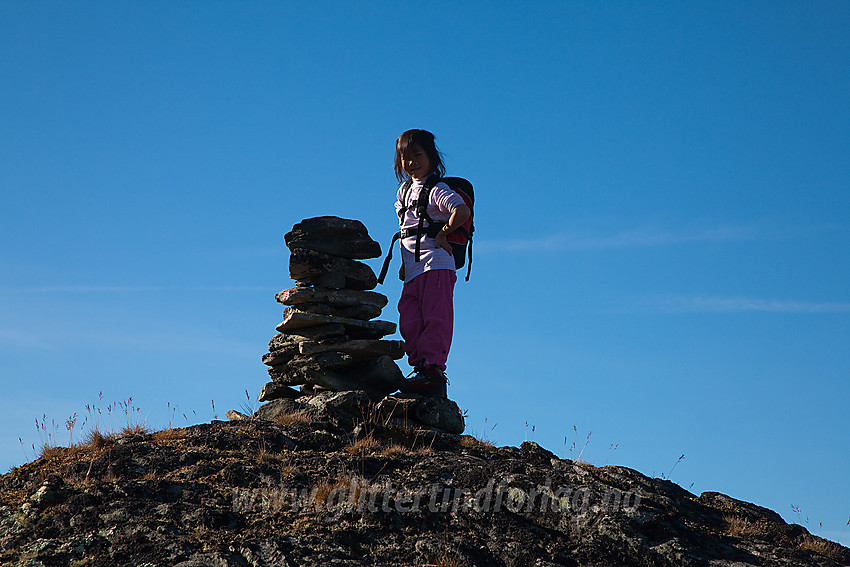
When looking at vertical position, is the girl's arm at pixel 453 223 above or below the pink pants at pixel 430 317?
above

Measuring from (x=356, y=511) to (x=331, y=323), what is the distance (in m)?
4.81

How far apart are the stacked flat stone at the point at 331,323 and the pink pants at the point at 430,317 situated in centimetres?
74

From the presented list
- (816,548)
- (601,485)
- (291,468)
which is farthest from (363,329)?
(816,548)

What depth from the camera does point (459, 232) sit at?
38.7 feet

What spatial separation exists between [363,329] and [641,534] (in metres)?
5.87

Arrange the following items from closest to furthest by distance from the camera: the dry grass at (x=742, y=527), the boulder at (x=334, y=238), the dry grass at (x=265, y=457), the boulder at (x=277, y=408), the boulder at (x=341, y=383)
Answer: the dry grass at (x=742, y=527), the dry grass at (x=265, y=457), the boulder at (x=277, y=408), the boulder at (x=341, y=383), the boulder at (x=334, y=238)

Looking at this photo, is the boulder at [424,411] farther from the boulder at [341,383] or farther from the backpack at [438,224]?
the backpack at [438,224]

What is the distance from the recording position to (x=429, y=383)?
1166 centimetres

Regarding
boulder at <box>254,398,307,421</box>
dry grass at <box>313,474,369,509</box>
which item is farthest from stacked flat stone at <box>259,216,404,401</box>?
dry grass at <box>313,474,369,509</box>

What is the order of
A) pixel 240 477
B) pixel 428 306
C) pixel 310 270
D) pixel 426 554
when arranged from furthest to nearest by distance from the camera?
pixel 310 270 → pixel 428 306 → pixel 240 477 → pixel 426 554

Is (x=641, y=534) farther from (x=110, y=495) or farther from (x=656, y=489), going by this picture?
(x=110, y=495)

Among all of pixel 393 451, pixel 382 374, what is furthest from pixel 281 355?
pixel 393 451

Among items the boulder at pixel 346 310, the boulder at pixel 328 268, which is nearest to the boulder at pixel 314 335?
the boulder at pixel 346 310

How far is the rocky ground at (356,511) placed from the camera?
23.9ft
